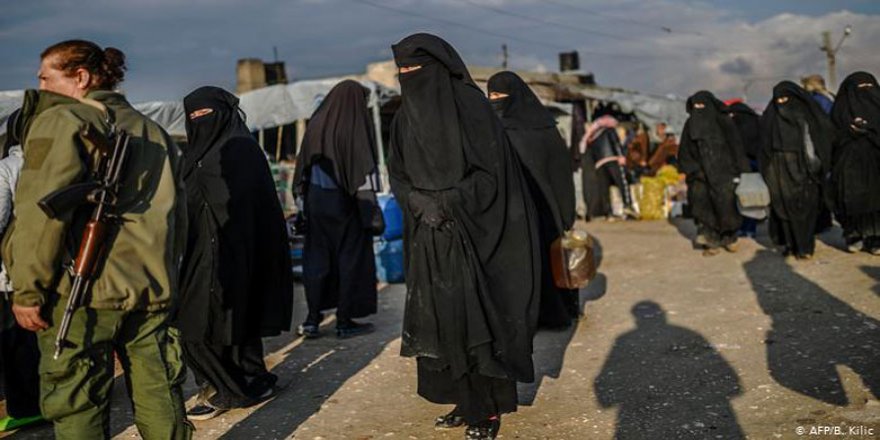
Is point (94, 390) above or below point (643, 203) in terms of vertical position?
above

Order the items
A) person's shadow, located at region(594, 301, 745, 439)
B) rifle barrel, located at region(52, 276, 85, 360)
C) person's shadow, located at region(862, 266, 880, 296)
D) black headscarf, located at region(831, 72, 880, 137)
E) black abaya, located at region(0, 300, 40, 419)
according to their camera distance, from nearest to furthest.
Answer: rifle barrel, located at region(52, 276, 85, 360)
person's shadow, located at region(594, 301, 745, 439)
black abaya, located at region(0, 300, 40, 419)
person's shadow, located at region(862, 266, 880, 296)
black headscarf, located at region(831, 72, 880, 137)

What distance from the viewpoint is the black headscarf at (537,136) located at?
6.02 m

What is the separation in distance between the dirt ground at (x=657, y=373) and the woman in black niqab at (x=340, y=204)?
0.87ft

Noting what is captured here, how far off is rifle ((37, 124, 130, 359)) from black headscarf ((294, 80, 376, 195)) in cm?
350

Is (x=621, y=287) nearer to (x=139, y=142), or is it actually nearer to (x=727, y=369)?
(x=727, y=369)

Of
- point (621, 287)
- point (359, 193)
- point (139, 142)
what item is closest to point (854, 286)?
point (621, 287)

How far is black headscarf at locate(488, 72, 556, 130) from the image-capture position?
241 inches

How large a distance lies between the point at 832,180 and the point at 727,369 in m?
4.97

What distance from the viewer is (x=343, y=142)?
643 centimetres

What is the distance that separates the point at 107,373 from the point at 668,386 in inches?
Result: 117

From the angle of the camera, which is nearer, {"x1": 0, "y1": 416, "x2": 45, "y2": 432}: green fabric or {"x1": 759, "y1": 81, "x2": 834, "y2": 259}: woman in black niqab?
{"x1": 0, "y1": 416, "x2": 45, "y2": 432}: green fabric

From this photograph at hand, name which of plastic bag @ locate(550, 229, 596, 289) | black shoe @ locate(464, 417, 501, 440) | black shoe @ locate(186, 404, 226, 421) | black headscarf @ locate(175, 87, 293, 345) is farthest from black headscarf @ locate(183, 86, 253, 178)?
plastic bag @ locate(550, 229, 596, 289)

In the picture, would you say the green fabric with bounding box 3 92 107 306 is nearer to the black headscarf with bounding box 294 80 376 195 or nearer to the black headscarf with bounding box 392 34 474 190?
the black headscarf with bounding box 392 34 474 190

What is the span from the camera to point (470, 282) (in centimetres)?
395
